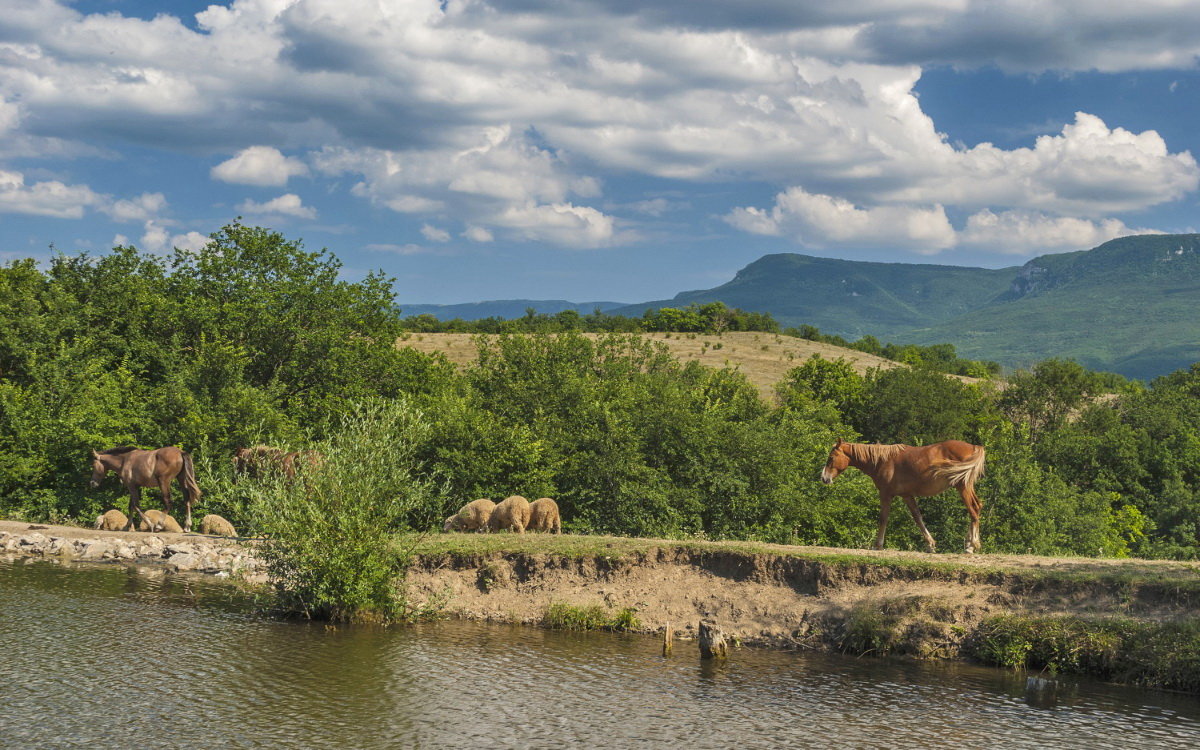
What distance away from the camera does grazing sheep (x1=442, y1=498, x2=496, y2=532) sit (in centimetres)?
3075

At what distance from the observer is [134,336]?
44625 mm

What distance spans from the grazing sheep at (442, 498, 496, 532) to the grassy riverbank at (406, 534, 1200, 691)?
2080mm

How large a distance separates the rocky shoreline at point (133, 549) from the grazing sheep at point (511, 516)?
8.29 metres

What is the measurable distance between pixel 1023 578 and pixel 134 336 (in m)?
38.8

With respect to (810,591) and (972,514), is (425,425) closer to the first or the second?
(810,591)

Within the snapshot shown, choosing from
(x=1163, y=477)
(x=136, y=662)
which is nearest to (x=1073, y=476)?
(x=1163, y=477)

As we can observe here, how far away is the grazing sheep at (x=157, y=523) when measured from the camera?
3622 centimetres

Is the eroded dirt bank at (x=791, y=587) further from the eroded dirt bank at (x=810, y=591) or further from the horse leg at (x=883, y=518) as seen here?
the horse leg at (x=883, y=518)

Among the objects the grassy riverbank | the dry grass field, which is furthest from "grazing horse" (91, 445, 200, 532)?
the dry grass field

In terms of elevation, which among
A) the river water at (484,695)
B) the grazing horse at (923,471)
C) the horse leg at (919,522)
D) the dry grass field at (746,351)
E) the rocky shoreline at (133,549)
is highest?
the dry grass field at (746,351)

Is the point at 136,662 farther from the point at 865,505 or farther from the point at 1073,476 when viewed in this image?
the point at 1073,476

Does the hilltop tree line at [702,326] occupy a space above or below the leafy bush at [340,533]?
above

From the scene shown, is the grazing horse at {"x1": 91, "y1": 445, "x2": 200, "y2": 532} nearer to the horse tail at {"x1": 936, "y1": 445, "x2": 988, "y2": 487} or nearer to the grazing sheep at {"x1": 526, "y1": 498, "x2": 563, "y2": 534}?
the grazing sheep at {"x1": 526, "y1": 498, "x2": 563, "y2": 534}

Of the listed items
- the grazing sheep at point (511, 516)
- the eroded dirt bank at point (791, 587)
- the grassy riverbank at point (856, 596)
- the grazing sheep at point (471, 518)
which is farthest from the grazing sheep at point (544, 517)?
the grassy riverbank at point (856, 596)
